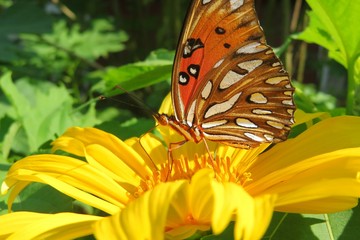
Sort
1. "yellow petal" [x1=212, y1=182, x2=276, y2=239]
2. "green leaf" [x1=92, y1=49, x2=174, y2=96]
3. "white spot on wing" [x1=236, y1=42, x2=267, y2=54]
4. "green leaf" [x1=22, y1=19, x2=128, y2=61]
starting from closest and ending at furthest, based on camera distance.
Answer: "yellow petal" [x1=212, y1=182, x2=276, y2=239]
"white spot on wing" [x1=236, y1=42, x2=267, y2=54]
"green leaf" [x1=92, y1=49, x2=174, y2=96]
"green leaf" [x1=22, y1=19, x2=128, y2=61]

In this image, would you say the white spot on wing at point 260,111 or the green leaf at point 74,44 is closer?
the white spot on wing at point 260,111

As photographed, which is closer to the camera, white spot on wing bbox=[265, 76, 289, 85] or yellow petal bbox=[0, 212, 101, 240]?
yellow petal bbox=[0, 212, 101, 240]

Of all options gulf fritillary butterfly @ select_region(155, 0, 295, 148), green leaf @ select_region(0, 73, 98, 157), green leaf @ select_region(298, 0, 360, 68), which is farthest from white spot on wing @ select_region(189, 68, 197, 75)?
green leaf @ select_region(0, 73, 98, 157)

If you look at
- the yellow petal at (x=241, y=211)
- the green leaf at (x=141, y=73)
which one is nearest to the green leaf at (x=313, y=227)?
the yellow petal at (x=241, y=211)

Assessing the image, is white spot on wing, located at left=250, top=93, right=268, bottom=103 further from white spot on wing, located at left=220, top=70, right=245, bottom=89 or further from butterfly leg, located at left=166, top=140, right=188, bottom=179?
butterfly leg, located at left=166, top=140, right=188, bottom=179

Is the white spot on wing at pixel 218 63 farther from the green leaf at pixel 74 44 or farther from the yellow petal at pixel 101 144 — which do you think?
the green leaf at pixel 74 44

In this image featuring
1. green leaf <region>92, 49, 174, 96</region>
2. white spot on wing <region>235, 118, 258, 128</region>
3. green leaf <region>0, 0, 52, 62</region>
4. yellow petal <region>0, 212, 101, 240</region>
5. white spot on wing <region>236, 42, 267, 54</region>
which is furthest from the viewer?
green leaf <region>0, 0, 52, 62</region>

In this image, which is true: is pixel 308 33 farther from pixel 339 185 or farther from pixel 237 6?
pixel 339 185

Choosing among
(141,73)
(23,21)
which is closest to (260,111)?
(141,73)
